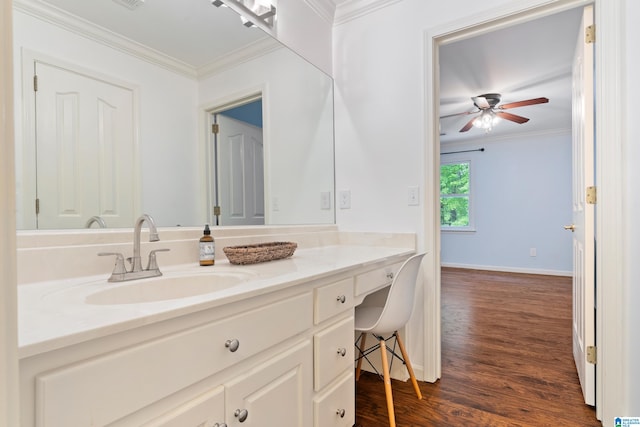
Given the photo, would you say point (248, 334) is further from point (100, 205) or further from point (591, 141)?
point (591, 141)

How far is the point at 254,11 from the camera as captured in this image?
1707 millimetres

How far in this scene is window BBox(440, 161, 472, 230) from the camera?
5.85 meters

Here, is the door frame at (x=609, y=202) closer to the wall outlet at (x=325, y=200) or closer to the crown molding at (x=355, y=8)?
the crown molding at (x=355, y=8)

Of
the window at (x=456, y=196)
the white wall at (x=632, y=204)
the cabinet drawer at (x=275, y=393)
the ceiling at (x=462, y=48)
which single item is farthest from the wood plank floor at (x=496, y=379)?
the window at (x=456, y=196)

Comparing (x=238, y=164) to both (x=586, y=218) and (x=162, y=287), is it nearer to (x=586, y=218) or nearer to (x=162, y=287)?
(x=162, y=287)

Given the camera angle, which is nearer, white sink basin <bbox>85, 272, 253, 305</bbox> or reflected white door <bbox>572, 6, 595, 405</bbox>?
white sink basin <bbox>85, 272, 253, 305</bbox>

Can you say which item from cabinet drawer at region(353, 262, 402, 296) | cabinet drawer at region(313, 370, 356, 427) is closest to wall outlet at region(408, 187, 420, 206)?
cabinet drawer at region(353, 262, 402, 296)

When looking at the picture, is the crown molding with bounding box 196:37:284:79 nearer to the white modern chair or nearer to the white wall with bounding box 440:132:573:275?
the white modern chair

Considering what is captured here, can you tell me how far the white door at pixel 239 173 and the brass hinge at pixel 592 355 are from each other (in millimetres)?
1779

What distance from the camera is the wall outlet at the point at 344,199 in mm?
2199

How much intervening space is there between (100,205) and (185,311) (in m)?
0.73

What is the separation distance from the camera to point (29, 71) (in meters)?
0.99

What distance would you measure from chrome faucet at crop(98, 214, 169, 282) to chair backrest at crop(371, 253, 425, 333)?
93cm

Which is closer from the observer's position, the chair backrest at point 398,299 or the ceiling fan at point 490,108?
the chair backrest at point 398,299
